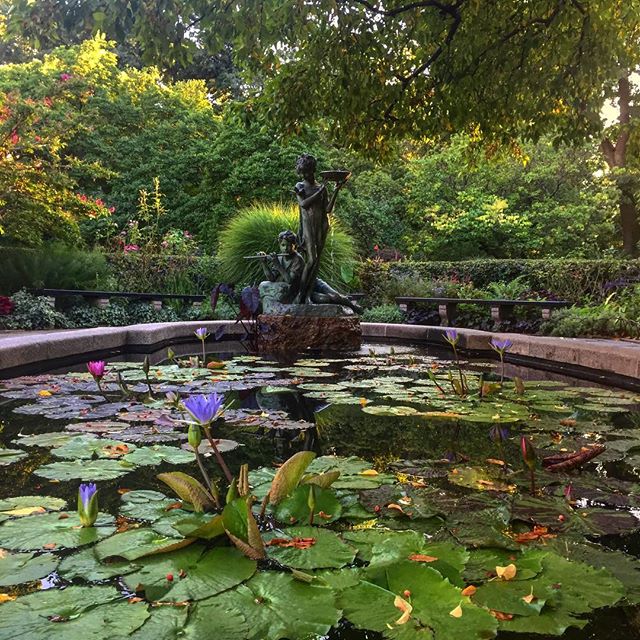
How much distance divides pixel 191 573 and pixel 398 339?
22.7ft

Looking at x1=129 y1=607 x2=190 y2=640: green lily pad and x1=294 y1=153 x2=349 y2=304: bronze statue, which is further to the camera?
x1=294 y1=153 x2=349 y2=304: bronze statue

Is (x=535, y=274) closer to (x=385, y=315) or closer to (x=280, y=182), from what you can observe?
(x=385, y=315)

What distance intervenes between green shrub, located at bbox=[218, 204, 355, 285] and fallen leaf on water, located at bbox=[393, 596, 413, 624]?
952cm

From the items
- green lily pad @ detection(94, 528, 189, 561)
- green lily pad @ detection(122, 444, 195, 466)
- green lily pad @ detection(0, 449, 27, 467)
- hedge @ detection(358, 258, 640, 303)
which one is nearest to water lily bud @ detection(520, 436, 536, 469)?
green lily pad @ detection(94, 528, 189, 561)

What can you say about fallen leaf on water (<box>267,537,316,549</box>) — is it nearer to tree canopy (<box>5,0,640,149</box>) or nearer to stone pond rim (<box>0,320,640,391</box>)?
stone pond rim (<box>0,320,640,391</box>)

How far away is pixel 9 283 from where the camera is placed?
10.3 m

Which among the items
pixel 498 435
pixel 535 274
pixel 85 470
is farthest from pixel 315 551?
pixel 535 274

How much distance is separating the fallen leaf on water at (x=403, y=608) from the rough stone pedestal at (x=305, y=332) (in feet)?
18.1

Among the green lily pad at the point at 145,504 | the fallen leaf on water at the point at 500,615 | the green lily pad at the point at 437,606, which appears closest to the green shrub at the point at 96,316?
the green lily pad at the point at 145,504

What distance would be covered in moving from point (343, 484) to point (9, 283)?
1004 cm

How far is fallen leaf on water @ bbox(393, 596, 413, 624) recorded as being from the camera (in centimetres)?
106

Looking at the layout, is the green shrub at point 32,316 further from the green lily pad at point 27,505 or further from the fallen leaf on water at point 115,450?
the green lily pad at point 27,505

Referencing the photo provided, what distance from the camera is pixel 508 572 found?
124 centimetres

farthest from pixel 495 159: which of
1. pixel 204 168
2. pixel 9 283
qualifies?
pixel 204 168
